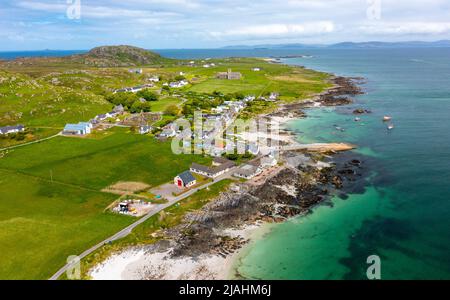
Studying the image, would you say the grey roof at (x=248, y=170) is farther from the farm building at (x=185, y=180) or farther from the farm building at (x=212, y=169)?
the farm building at (x=185, y=180)

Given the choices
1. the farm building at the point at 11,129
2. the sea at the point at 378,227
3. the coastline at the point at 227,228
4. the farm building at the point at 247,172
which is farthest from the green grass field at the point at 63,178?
the sea at the point at 378,227

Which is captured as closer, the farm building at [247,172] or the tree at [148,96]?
the farm building at [247,172]

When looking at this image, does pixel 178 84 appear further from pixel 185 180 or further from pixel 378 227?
pixel 378 227

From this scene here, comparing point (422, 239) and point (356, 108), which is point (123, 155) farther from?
point (356, 108)

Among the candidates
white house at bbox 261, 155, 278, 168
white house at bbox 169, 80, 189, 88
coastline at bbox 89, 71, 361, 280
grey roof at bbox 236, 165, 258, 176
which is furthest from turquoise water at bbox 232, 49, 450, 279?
white house at bbox 169, 80, 189, 88

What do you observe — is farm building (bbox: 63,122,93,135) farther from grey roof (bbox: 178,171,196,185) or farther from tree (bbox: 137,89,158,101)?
grey roof (bbox: 178,171,196,185)

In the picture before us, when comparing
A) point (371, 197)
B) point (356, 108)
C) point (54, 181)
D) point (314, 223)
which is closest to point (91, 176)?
point (54, 181)

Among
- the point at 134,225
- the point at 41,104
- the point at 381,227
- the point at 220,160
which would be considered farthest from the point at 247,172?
the point at 41,104
